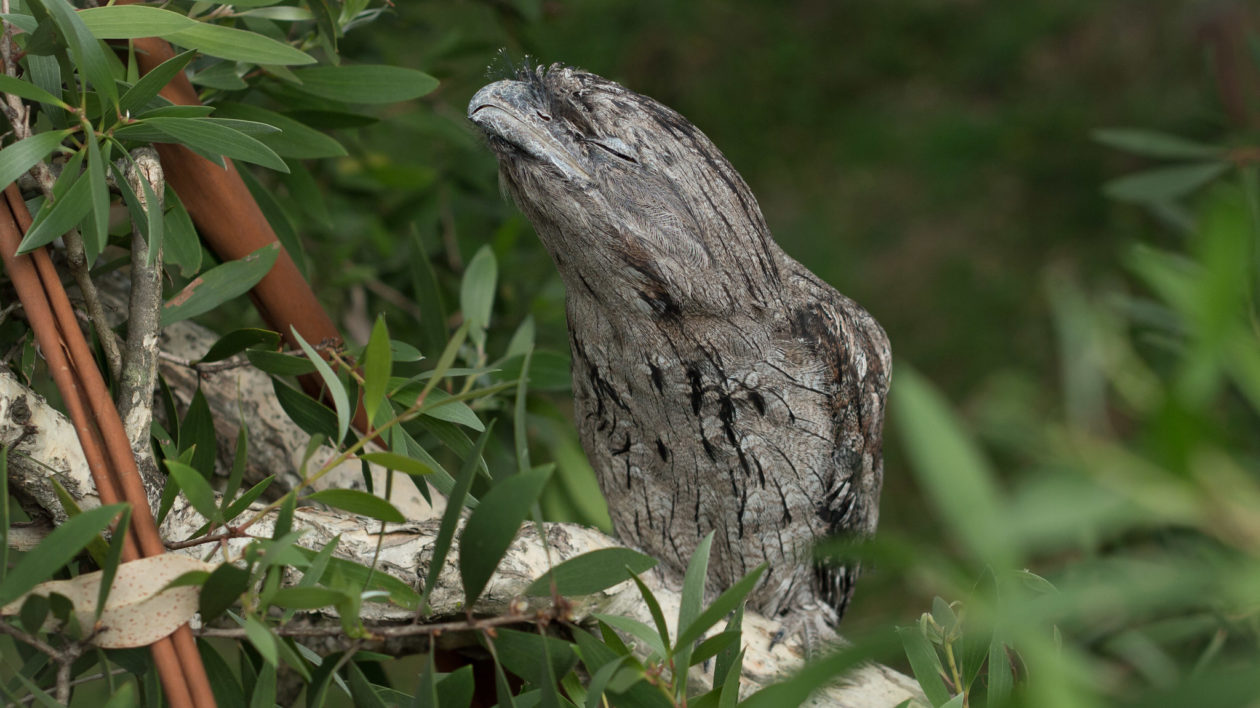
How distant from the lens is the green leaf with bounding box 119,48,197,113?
60 cm

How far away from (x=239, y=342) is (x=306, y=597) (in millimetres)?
313

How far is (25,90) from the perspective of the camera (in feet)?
1.89

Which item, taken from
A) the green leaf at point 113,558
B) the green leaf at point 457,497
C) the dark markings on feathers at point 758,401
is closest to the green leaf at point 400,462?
the green leaf at point 457,497

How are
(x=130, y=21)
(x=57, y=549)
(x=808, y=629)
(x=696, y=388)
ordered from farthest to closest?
(x=808, y=629)
(x=696, y=388)
(x=130, y=21)
(x=57, y=549)

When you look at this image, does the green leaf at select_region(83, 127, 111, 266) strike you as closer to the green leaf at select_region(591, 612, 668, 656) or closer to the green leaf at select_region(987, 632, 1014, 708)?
the green leaf at select_region(591, 612, 668, 656)

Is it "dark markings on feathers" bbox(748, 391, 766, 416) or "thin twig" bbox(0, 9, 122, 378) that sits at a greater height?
"thin twig" bbox(0, 9, 122, 378)

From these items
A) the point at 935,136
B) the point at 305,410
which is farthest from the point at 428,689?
the point at 935,136

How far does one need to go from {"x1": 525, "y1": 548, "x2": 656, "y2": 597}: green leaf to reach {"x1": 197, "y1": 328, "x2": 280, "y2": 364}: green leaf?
32 cm

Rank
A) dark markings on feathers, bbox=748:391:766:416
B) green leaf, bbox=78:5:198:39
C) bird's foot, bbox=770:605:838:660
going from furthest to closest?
bird's foot, bbox=770:605:838:660, dark markings on feathers, bbox=748:391:766:416, green leaf, bbox=78:5:198:39

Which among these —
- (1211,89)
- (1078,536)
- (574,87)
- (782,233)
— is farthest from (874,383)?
(782,233)

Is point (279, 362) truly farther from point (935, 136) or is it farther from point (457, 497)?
point (935, 136)

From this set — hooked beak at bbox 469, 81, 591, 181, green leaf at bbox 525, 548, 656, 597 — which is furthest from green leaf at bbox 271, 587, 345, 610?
hooked beak at bbox 469, 81, 591, 181

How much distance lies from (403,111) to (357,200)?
6.1 inches

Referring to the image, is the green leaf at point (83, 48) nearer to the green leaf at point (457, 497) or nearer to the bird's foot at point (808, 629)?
the green leaf at point (457, 497)
